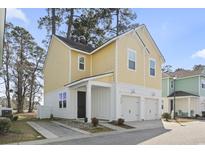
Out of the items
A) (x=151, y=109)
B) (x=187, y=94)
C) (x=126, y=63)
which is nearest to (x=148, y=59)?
(x=126, y=63)

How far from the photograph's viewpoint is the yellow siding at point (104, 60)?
71.6 feet

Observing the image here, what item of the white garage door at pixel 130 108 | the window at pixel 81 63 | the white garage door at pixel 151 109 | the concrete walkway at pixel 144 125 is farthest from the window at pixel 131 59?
the concrete walkway at pixel 144 125

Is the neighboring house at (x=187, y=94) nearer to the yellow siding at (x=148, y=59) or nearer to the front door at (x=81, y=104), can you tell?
the yellow siding at (x=148, y=59)

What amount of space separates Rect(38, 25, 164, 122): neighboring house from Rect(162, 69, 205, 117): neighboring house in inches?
357

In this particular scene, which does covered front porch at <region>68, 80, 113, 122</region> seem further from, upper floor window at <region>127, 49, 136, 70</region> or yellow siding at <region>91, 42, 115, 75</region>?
upper floor window at <region>127, 49, 136, 70</region>

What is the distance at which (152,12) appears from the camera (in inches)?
672

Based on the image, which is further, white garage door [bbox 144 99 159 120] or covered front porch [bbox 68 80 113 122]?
white garage door [bbox 144 99 159 120]

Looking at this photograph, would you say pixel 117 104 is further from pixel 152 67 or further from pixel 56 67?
pixel 56 67

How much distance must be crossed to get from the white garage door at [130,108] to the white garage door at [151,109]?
1337 millimetres

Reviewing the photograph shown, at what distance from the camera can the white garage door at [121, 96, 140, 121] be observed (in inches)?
866

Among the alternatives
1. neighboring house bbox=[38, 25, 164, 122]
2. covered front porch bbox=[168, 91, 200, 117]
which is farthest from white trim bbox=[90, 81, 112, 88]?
covered front porch bbox=[168, 91, 200, 117]

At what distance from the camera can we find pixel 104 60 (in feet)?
74.4
